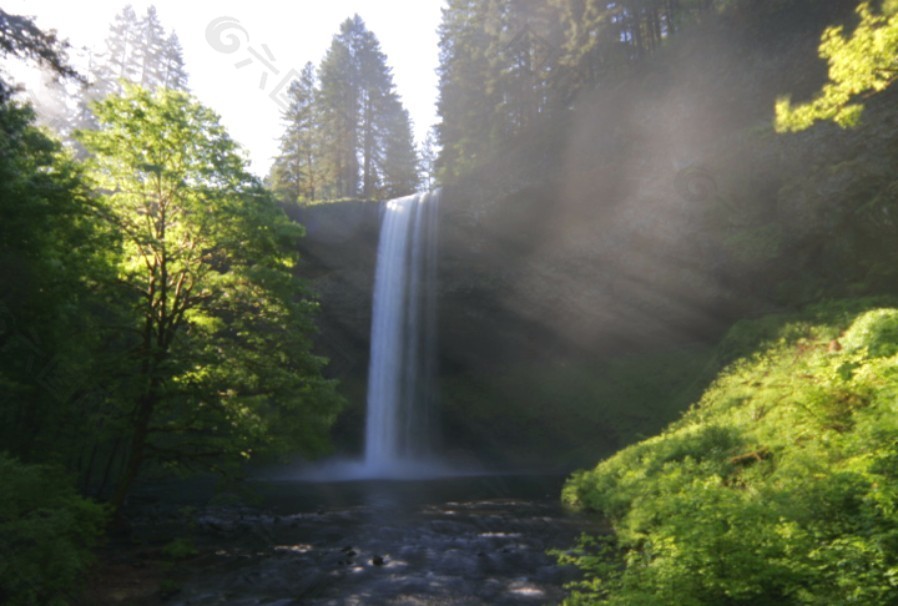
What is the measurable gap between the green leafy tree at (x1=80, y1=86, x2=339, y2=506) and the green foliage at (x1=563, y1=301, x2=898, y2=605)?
254 inches

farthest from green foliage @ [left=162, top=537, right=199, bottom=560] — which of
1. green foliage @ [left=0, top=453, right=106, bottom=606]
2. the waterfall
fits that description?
the waterfall

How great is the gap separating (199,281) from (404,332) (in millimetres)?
18875

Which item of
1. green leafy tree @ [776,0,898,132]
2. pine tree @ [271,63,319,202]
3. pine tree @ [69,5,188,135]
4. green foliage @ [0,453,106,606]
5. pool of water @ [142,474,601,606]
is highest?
pine tree @ [69,5,188,135]

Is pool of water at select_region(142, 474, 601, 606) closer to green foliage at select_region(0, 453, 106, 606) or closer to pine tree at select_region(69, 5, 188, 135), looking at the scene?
green foliage at select_region(0, 453, 106, 606)

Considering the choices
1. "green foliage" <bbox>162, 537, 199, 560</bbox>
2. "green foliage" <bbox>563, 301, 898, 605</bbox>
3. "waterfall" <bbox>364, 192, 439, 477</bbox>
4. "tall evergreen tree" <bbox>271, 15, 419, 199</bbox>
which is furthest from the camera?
"tall evergreen tree" <bbox>271, 15, 419, 199</bbox>

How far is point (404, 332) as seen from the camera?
30391 millimetres

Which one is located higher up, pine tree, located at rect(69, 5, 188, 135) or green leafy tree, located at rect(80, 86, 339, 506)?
pine tree, located at rect(69, 5, 188, 135)

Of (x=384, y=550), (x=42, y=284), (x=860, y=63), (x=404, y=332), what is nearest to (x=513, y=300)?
(x=404, y=332)

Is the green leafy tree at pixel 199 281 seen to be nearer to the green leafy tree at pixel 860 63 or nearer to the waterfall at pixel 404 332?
the green leafy tree at pixel 860 63

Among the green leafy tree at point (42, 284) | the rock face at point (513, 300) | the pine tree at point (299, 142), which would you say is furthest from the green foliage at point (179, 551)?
the pine tree at point (299, 142)

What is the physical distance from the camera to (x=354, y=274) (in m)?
30.6

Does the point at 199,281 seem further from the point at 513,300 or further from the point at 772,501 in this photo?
the point at 513,300

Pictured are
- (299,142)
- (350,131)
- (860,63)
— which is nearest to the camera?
(860,63)

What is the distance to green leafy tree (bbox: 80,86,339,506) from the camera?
10.7m
